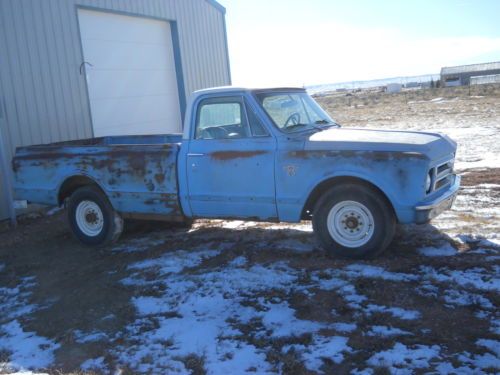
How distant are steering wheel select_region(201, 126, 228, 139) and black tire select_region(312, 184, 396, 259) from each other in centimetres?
142

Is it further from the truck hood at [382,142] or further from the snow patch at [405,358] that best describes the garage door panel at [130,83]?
the snow patch at [405,358]

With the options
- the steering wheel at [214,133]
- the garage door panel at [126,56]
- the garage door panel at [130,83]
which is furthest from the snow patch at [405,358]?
the garage door panel at [126,56]

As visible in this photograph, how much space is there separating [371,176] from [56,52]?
7.03 metres

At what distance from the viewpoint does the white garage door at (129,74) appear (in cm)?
1059

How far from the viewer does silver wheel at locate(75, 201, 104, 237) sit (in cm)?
691

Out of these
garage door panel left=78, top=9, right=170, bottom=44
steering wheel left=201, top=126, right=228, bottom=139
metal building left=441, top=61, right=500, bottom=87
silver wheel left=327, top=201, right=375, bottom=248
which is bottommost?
silver wheel left=327, top=201, right=375, bottom=248

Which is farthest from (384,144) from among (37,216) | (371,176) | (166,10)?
(166,10)

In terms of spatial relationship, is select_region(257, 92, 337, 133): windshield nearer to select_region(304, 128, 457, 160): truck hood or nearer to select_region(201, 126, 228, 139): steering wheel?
select_region(304, 128, 457, 160): truck hood

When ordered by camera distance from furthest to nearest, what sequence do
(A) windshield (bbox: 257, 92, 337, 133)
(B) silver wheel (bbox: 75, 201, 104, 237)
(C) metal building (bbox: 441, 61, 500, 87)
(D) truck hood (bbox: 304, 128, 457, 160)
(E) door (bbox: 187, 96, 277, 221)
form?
(C) metal building (bbox: 441, 61, 500, 87), (B) silver wheel (bbox: 75, 201, 104, 237), (A) windshield (bbox: 257, 92, 337, 133), (E) door (bbox: 187, 96, 277, 221), (D) truck hood (bbox: 304, 128, 457, 160)

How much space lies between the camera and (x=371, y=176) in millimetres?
5117

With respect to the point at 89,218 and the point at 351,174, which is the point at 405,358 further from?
the point at 89,218

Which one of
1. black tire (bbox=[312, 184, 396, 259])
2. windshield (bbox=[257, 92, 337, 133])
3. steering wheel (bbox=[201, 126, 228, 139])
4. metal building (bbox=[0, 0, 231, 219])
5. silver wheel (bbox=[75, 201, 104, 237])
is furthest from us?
metal building (bbox=[0, 0, 231, 219])

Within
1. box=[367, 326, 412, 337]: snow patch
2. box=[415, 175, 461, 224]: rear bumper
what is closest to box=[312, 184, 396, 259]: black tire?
box=[415, 175, 461, 224]: rear bumper

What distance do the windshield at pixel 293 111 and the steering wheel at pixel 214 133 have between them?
57 centimetres
